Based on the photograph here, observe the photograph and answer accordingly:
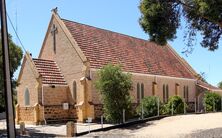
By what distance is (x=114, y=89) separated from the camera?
3284 centimetres

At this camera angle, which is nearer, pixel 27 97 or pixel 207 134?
pixel 207 134

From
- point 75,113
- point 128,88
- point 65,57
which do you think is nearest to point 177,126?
point 128,88

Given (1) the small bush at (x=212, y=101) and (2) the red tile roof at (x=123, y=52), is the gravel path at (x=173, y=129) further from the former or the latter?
(1) the small bush at (x=212, y=101)

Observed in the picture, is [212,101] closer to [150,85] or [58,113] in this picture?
[150,85]

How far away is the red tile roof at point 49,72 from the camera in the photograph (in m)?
39.5

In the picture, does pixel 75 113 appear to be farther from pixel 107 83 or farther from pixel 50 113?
pixel 107 83

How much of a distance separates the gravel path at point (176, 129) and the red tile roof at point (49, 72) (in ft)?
35.7

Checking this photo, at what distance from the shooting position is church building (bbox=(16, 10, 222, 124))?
38438mm

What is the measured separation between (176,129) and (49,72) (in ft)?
52.6

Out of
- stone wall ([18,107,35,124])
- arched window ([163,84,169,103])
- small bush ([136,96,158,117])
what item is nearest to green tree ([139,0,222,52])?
small bush ([136,96,158,117])

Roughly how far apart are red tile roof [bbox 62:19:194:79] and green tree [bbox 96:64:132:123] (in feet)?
19.1

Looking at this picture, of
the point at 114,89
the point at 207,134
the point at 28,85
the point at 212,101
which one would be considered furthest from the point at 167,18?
the point at 212,101

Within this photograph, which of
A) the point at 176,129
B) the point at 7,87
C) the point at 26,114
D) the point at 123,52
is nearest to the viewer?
the point at 7,87

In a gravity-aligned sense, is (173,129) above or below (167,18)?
below
